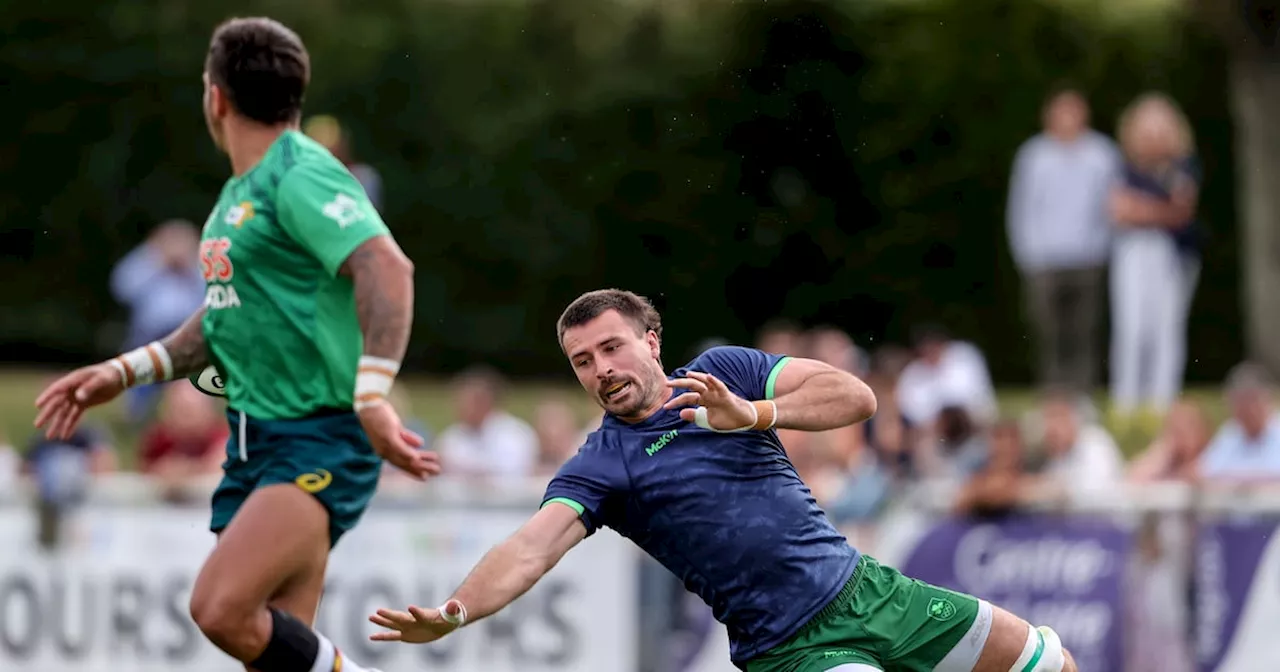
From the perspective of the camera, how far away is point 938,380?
51.5ft

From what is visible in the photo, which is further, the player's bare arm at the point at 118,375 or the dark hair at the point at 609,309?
the player's bare arm at the point at 118,375

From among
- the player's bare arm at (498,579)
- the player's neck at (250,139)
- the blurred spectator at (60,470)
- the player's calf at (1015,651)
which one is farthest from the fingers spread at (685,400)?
the blurred spectator at (60,470)

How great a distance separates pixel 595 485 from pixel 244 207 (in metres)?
1.71

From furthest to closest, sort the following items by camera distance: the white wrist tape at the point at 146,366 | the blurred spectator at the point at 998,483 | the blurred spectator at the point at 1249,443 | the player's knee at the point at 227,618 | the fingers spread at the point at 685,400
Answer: the blurred spectator at the point at 1249,443, the blurred spectator at the point at 998,483, the white wrist tape at the point at 146,366, the player's knee at the point at 227,618, the fingers spread at the point at 685,400

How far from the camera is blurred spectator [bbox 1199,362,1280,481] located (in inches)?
512

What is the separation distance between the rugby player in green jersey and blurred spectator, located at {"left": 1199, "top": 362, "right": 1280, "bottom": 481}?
22.6ft

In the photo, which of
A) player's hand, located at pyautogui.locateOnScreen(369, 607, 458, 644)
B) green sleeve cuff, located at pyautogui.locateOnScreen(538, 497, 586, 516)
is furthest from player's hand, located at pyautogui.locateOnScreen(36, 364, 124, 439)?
player's hand, located at pyautogui.locateOnScreen(369, 607, 458, 644)

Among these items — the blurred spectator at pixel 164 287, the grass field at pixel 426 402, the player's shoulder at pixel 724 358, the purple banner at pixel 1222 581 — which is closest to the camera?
the player's shoulder at pixel 724 358

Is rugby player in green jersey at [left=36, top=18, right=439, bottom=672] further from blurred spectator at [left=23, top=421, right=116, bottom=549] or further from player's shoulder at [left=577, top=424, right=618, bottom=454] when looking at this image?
blurred spectator at [left=23, top=421, right=116, bottom=549]

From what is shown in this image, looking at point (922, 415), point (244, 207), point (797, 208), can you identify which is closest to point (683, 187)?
point (797, 208)

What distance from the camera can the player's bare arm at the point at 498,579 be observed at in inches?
247

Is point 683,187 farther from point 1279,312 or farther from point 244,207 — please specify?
point 244,207

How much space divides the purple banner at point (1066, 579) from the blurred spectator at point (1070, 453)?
444 mm

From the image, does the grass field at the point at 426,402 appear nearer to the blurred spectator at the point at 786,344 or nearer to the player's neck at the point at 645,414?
the blurred spectator at the point at 786,344
